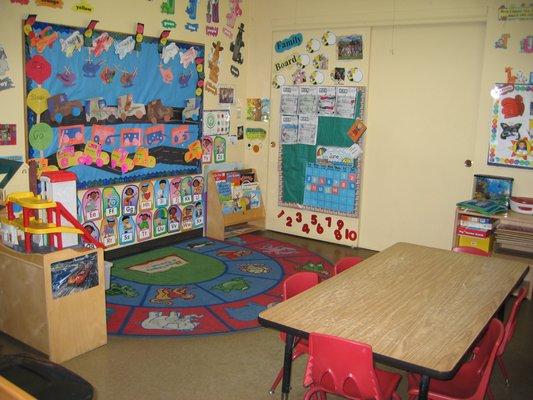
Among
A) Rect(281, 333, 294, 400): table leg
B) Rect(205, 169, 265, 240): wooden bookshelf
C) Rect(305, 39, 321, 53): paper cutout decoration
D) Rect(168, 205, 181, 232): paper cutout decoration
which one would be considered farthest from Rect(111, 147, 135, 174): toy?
Rect(281, 333, 294, 400): table leg

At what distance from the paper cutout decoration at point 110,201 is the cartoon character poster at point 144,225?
0.98 ft

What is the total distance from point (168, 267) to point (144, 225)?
2.26 ft

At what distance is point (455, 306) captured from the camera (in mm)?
2613

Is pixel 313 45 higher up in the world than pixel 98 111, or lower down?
higher up

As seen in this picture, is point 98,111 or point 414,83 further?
point 414,83

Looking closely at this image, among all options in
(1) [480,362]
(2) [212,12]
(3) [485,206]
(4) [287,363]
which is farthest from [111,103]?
(1) [480,362]

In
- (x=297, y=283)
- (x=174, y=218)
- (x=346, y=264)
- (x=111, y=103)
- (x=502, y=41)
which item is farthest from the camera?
(x=174, y=218)

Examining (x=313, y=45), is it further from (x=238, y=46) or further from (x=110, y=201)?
(x=110, y=201)

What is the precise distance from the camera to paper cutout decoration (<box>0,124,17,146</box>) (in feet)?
13.9

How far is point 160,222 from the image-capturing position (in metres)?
5.77

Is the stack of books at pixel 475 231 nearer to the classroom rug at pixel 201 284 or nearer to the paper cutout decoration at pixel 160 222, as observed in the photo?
the classroom rug at pixel 201 284

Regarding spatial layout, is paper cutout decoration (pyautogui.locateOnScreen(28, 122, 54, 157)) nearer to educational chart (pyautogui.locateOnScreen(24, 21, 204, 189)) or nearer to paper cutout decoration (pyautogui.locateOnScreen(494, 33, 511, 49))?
educational chart (pyautogui.locateOnScreen(24, 21, 204, 189))

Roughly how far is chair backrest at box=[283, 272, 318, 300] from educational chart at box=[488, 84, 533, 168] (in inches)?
107

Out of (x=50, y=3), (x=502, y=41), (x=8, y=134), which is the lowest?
→ (x=8, y=134)
